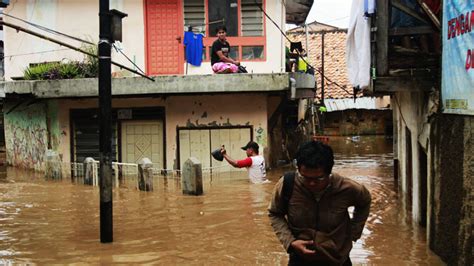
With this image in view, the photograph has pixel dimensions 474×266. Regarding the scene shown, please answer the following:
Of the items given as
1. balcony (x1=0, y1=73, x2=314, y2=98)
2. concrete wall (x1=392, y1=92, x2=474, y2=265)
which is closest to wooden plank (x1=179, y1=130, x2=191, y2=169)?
balcony (x1=0, y1=73, x2=314, y2=98)

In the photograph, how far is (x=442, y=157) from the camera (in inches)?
261

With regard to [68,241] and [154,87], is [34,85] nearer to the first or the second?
[154,87]

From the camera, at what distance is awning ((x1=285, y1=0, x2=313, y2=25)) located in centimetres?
1884

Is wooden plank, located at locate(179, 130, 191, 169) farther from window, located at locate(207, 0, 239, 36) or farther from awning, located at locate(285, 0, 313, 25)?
awning, located at locate(285, 0, 313, 25)

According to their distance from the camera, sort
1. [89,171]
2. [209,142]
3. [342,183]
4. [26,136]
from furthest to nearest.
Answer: [26,136]
[209,142]
[89,171]
[342,183]

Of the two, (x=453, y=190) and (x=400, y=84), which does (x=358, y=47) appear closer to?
(x=400, y=84)

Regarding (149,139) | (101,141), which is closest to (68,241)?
(101,141)

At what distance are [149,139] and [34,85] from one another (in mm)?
3813

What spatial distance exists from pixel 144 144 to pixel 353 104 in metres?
17.0

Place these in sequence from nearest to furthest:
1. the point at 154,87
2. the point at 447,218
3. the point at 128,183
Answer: the point at 447,218
the point at 128,183
the point at 154,87

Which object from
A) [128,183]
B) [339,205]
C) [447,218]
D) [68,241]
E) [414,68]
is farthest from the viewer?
[128,183]

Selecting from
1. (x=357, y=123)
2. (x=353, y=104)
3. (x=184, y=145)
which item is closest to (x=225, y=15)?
(x=184, y=145)

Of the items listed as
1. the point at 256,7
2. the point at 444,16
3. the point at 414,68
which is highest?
the point at 256,7

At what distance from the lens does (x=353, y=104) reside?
31.6 m
